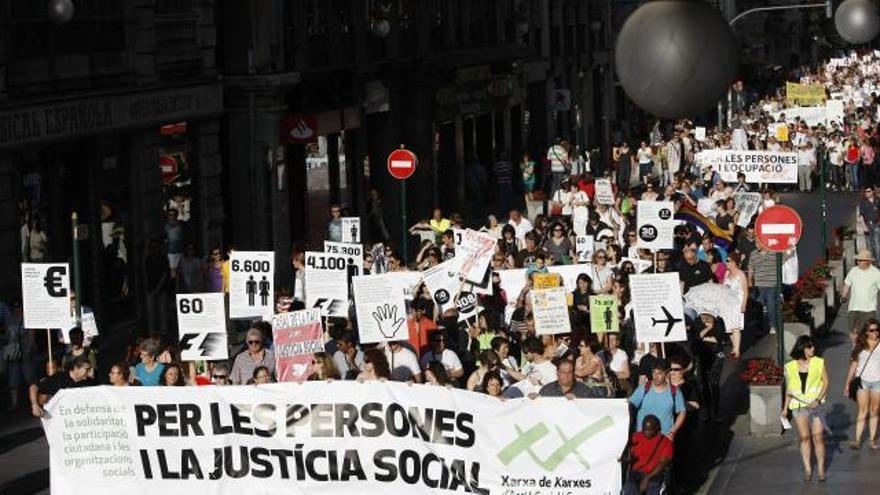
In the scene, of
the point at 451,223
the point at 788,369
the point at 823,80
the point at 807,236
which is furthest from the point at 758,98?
the point at 788,369

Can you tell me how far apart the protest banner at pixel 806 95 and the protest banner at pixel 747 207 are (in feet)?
83.9

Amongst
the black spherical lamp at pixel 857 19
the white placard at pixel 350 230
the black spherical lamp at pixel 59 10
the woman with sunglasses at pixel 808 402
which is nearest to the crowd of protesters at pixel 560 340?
the woman with sunglasses at pixel 808 402

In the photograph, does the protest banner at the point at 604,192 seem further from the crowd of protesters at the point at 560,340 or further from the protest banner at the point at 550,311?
the protest banner at the point at 550,311

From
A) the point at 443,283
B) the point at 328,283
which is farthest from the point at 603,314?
the point at 443,283

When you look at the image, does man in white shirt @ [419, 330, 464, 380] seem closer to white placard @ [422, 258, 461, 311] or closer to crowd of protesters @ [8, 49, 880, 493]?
crowd of protesters @ [8, 49, 880, 493]

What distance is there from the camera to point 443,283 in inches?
935

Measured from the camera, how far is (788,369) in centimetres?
1820

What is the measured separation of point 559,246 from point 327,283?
→ 7.45m

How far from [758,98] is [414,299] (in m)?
64.3

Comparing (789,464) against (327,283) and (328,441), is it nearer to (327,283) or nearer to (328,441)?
(328,441)

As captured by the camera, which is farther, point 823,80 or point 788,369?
point 823,80

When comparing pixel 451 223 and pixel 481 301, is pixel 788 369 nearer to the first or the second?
pixel 481 301

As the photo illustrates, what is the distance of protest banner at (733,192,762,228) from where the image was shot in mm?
34125

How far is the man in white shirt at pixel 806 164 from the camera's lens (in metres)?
51.2
